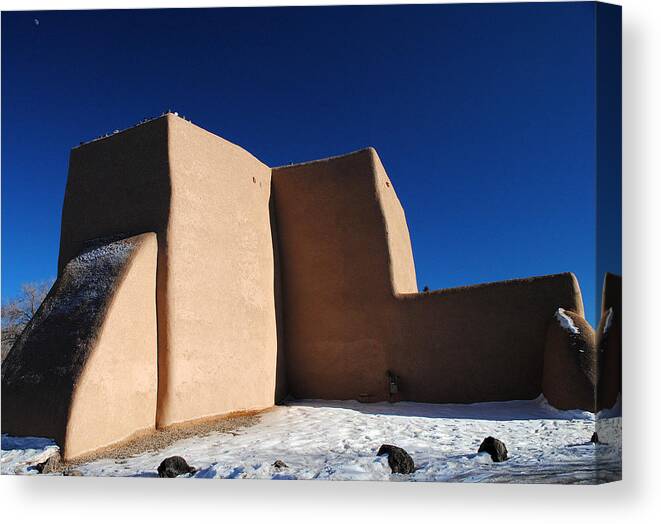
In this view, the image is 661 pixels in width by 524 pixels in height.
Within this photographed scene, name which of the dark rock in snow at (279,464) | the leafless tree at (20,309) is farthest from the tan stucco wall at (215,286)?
the leafless tree at (20,309)

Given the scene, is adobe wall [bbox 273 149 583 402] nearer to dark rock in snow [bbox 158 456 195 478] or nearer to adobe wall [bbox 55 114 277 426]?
adobe wall [bbox 55 114 277 426]

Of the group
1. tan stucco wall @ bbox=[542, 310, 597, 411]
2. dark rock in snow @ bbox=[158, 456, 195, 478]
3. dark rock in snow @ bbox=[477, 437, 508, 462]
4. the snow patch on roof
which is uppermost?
the snow patch on roof

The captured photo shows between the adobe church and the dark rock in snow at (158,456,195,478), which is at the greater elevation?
the adobe church

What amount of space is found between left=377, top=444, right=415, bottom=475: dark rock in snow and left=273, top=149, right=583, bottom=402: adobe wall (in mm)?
2761

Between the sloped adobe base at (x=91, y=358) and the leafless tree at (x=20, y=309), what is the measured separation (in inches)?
94.7

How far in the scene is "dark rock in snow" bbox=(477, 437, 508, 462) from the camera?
220 inches

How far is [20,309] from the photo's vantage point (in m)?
9.41

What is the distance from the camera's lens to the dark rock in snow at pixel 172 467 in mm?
5605

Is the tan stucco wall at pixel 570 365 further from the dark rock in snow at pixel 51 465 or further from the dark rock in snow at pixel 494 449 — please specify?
the dark rock in snow at pixel 51 465

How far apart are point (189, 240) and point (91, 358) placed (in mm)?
2087

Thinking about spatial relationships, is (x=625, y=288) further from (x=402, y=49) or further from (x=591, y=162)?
(x=402, y=49)

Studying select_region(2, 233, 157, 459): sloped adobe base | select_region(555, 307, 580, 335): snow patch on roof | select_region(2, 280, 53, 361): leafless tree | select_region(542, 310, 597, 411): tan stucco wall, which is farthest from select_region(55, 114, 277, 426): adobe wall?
select_region(555, 307, 580, 335): snow patch on roof

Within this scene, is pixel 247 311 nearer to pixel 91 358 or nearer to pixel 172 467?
pixel 91 358

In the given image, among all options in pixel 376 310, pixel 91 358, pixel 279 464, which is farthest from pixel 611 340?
pixel 91 358
